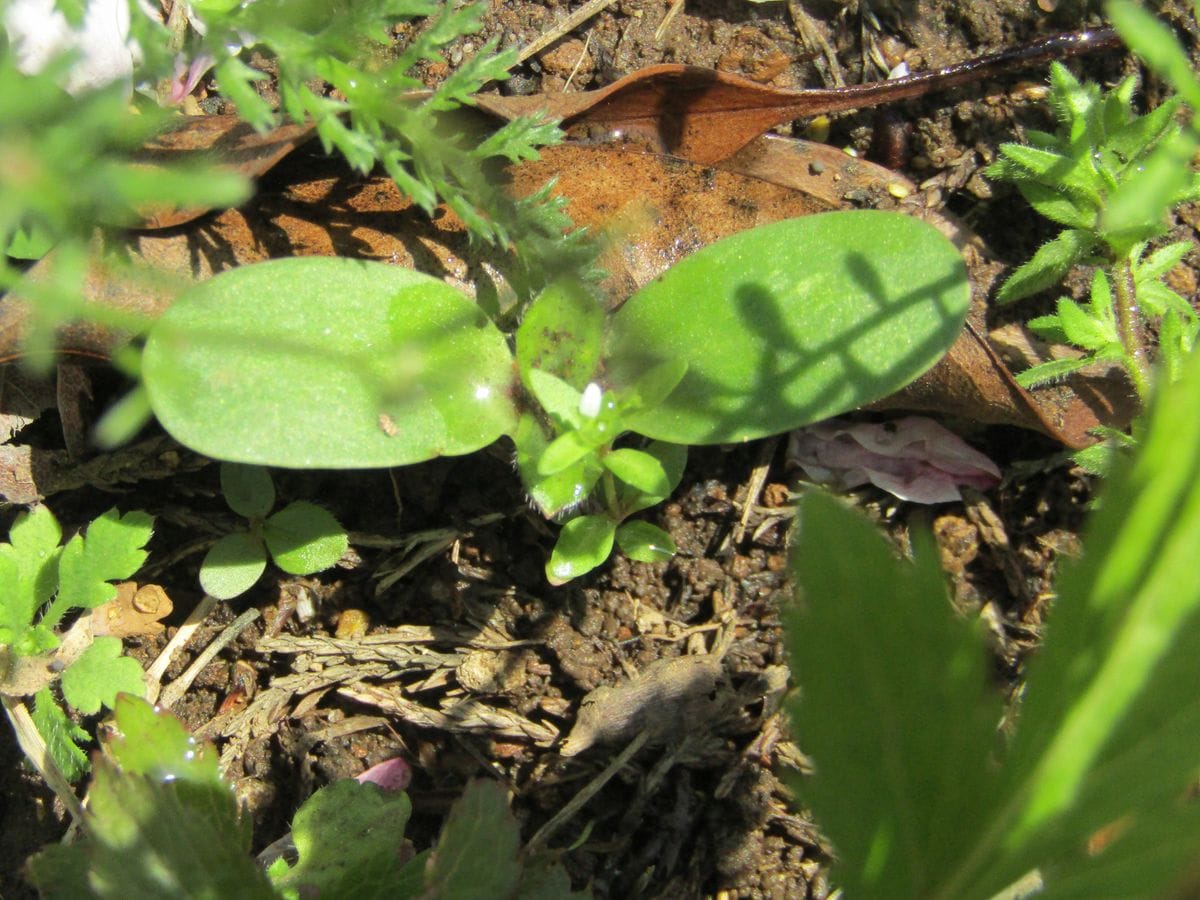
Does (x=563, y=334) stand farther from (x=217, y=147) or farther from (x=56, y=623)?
(x=56, y=623)

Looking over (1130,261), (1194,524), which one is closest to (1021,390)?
(1130,261)

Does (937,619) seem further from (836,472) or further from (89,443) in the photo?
(89,443)

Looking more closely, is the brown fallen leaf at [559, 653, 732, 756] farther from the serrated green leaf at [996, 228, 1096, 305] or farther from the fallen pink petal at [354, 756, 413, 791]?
the serrated green leaf at [996, 228, 1096, 305]

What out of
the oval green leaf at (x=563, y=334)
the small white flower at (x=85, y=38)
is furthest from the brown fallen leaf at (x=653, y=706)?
the small white flower at (x=85, y=38)

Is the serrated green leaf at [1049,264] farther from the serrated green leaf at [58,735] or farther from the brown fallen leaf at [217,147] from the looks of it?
the serrated green leaf at [58,735]

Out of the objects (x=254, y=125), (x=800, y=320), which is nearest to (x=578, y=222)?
(x=800, y=320)

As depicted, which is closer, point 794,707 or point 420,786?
point 794,707
